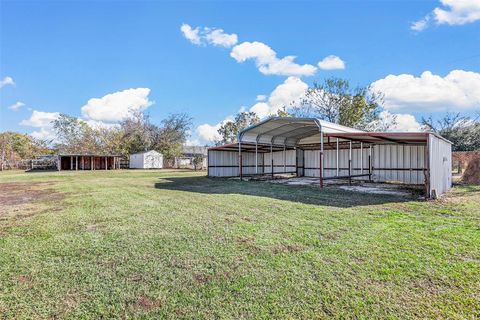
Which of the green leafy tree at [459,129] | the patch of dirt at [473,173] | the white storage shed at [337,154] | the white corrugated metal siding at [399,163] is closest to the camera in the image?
the white storage shed at [337,154]

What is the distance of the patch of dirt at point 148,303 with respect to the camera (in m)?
2.42

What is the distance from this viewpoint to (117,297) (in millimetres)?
2582

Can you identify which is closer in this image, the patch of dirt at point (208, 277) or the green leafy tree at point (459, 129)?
the patch of dirt at point (208, 277)

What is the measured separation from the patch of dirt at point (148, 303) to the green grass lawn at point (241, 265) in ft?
0.05

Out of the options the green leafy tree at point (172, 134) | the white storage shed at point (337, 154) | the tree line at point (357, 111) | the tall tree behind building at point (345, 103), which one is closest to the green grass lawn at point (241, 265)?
the white storage shed at point (337, 154)

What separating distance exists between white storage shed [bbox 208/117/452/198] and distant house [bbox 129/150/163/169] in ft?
59.6

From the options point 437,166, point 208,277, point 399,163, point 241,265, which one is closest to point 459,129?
point 399,163

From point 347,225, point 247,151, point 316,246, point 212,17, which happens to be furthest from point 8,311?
point 247,151

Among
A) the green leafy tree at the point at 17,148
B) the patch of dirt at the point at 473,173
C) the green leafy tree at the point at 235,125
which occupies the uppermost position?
the green leafy tree at the point at 235,125

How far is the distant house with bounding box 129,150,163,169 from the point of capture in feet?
111

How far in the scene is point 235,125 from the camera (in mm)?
36875

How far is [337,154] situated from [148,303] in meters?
12.5

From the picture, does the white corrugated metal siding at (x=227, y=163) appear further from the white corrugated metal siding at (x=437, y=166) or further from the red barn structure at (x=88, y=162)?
the red barn structure at (x=88, y=162)

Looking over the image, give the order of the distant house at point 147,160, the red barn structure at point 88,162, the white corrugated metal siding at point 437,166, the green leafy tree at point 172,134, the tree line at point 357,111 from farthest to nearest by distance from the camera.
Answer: the green leafy tree at point 172,134
the distant house at point 147,160
the red barn structure at point 88,162
the tree line at point 357,111
the white corrugated metal siding at point 437,166
